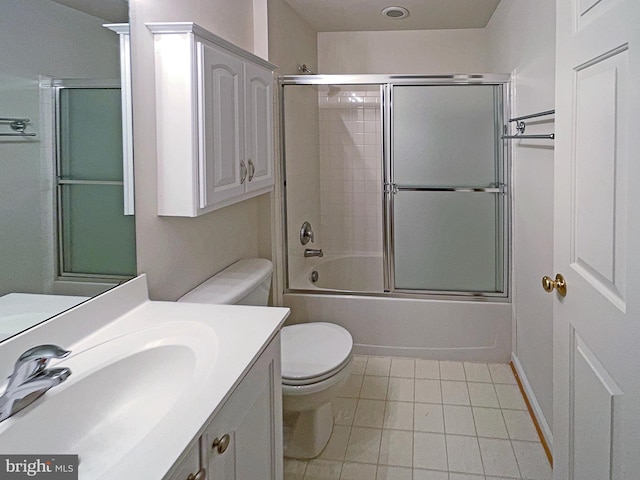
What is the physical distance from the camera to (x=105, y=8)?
1.61m

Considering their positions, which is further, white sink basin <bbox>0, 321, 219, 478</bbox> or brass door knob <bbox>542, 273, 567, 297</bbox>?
brass door knob <bbox>542, 273, 567, 297</bbox>

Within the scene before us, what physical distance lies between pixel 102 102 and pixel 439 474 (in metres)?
1.82

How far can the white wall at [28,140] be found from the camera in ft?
3.95

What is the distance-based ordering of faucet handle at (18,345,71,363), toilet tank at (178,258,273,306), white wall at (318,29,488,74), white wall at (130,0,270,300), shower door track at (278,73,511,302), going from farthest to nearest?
white wall at (318,29,488,74), shower door track at (278,73,511,302), toilet tank at (178,258,273,306), white wall at (130,0,270,300), faucet handle at (18,345,71,363)

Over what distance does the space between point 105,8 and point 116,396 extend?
1114 millimetres

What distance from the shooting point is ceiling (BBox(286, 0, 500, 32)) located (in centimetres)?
333

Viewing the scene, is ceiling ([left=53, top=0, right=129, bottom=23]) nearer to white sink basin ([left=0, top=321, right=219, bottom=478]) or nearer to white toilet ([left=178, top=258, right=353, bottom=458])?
white sink basin ([left=0, top=321, right=219, bottom=478])

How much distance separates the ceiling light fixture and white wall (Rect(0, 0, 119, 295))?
2434mm

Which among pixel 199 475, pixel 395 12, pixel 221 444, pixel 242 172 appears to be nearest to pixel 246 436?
pixel 221 444

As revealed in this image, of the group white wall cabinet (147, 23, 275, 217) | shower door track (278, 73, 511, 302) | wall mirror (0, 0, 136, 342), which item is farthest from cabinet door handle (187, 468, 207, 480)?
shower door track (278, 73, 511, 302)

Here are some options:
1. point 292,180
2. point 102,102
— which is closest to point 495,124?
point 292,180

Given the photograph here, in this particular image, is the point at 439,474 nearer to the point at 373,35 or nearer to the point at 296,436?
the point at 296,436

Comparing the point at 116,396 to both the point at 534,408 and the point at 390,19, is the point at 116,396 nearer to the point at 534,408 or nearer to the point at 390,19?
the point at 534,408

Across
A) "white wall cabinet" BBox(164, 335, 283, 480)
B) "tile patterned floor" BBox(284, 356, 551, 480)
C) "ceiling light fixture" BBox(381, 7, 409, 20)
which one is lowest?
"tile patterned floor" BBox(284, 356, 551, 480)
